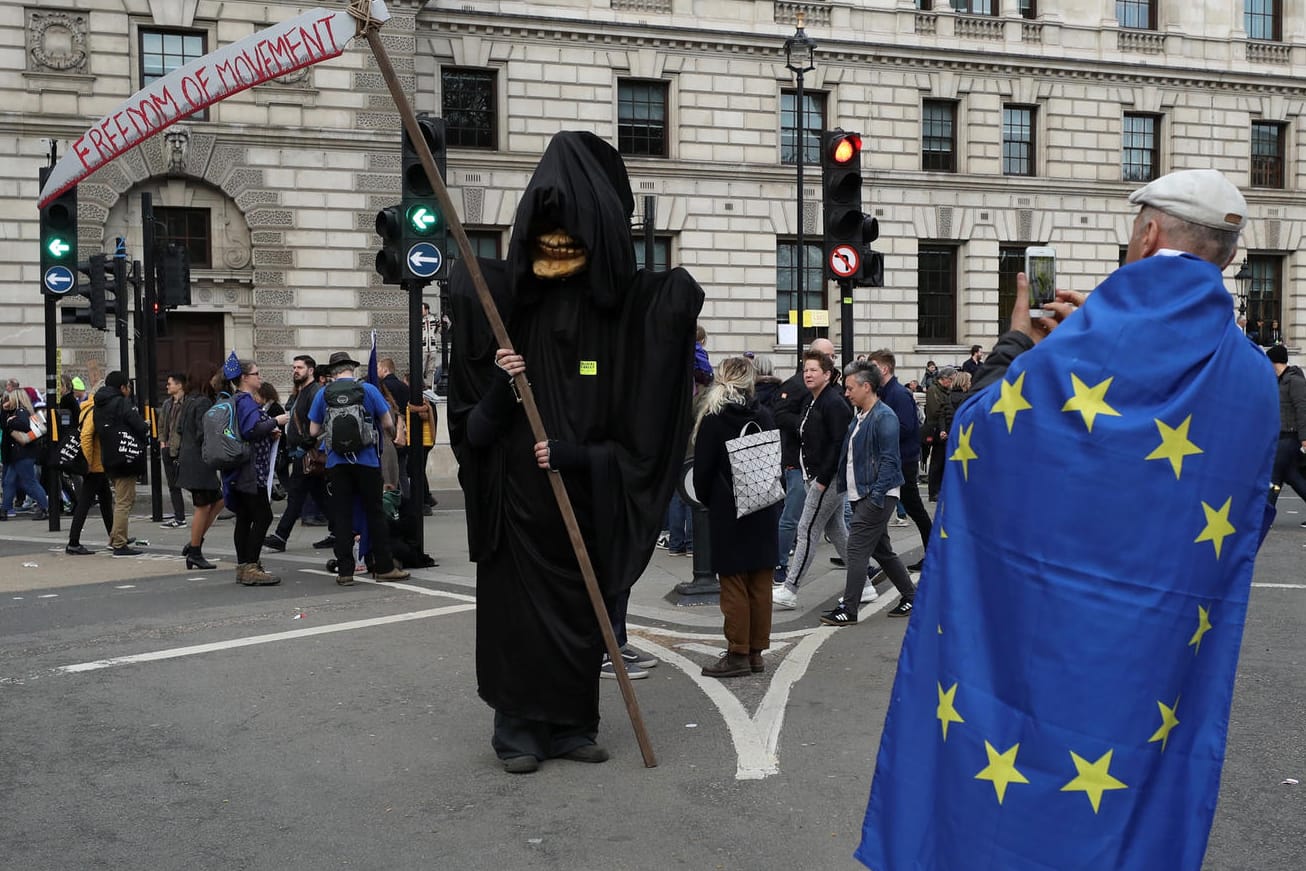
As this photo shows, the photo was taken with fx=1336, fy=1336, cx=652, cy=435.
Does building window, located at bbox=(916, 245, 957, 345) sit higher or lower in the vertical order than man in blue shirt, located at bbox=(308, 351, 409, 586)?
higher

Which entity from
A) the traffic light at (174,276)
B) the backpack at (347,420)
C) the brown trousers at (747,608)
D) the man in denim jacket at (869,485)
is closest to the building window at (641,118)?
the traffic light at (174,276)

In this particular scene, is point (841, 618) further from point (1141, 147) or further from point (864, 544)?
point (1141, 147)

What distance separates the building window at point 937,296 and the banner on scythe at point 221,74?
26905 mm

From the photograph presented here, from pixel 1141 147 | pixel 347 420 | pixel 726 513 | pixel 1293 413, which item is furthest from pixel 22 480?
pixel 1141 147

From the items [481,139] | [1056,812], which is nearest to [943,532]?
[1056,812]

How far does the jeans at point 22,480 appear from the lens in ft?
58.9

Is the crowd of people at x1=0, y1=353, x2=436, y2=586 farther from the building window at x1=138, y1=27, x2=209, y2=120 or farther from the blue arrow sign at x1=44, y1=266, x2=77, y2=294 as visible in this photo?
the building window at x1=138, y1=27, x2=209, y2=120

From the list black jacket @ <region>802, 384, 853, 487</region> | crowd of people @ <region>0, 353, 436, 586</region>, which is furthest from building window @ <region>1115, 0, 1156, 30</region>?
black jacket @ <region>802, 384, 853, 487</region>

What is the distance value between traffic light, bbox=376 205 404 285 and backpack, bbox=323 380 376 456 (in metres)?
0.96

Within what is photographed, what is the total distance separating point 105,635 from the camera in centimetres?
894

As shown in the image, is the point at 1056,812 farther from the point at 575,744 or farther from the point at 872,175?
the point at 872,175

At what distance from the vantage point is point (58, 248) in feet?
51.9

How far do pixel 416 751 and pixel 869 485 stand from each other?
4176 mm

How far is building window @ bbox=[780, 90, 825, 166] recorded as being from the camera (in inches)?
1271
